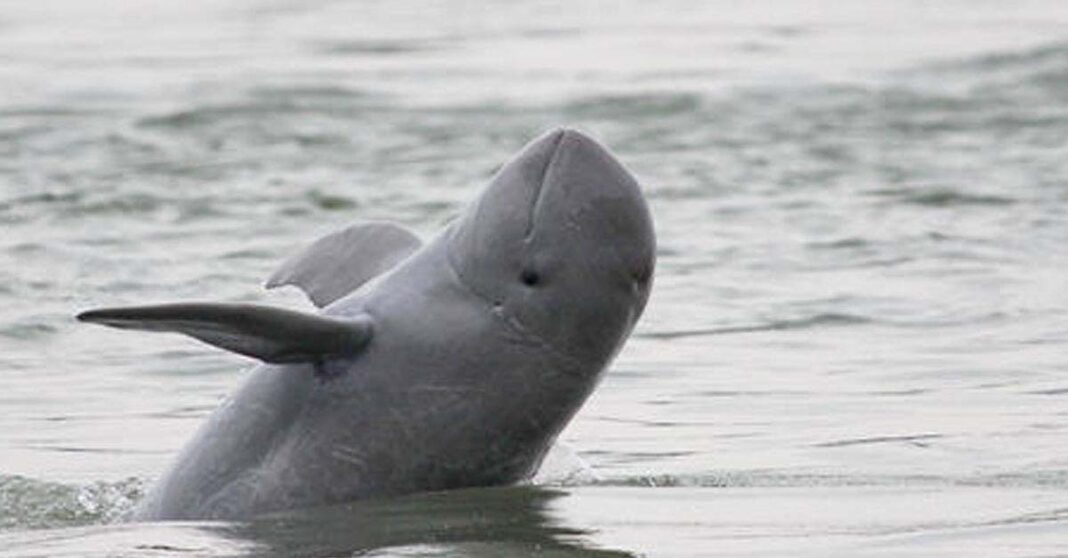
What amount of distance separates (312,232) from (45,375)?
13.8ft

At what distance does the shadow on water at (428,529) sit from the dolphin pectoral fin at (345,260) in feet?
2.69

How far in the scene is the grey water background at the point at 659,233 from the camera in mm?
10203

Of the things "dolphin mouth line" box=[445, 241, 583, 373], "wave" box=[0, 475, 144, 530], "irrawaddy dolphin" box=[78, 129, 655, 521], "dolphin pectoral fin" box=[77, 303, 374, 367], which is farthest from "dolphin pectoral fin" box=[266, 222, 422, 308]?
"wave" box=[0, 475, 144, 530]

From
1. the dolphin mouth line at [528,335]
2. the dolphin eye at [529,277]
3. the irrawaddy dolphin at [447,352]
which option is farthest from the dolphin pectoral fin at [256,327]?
the dolphin eye at [529,277]

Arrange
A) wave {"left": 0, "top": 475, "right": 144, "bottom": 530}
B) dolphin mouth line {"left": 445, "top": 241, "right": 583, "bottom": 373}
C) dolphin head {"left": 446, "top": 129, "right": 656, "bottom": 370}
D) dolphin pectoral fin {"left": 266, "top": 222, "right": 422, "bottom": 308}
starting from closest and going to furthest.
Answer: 1. dolphin head {"left": 446, "top": 129, "right": 656, "bottom": 370}
2. dolphin mouth line {"left": 445, "top": 241, "right": 583, "bottom": 373}
3. dolphin pectoral fin {"left": 266, "top": 222, "right": 422, "bottom": 308}
4. wave {"left": 0, "top": 475, "right": 144, "bottom": 530}

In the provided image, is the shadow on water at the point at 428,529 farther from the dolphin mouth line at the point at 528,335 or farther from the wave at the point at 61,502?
the wave at the point at 61,502

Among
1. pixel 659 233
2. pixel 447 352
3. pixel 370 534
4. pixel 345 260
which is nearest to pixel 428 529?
pixel 370 534

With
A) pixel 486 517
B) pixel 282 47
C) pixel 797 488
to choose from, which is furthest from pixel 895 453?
pixel 282 47

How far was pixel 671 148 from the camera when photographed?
21.1 m

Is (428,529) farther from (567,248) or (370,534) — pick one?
(567,248)

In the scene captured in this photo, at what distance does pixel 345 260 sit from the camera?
10.5m

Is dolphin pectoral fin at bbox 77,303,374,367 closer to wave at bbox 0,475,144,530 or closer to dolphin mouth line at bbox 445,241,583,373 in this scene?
dolphin mouth line at bbox 445,241,583,373

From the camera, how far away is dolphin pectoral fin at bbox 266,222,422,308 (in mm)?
10453

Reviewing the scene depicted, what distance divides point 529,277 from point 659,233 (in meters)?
8.56
